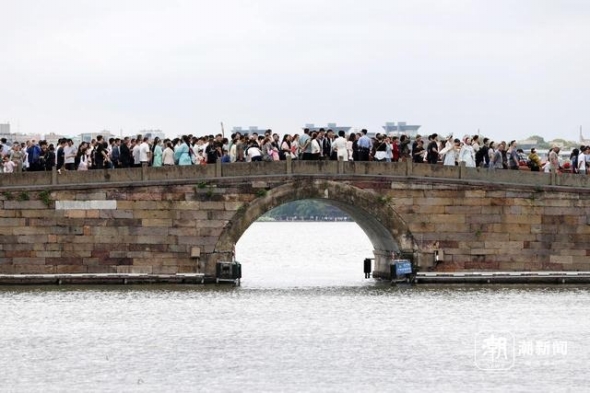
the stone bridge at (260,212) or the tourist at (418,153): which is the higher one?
the tourist at (418,153)

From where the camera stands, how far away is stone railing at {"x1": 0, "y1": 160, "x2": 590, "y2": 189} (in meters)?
47.2

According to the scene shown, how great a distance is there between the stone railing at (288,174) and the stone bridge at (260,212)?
28mm

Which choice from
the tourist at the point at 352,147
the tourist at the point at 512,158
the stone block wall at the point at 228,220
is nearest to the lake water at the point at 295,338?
the stone block wall at the point at 228,220

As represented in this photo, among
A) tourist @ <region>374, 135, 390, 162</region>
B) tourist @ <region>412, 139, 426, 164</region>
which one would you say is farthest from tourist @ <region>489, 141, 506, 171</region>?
tourist @ <region>374, 135, 390, 162</region>

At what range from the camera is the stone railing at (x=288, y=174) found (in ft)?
155

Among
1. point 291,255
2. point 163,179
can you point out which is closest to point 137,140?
point 163,179

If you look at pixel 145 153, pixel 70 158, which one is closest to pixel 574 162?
pixel 145 153

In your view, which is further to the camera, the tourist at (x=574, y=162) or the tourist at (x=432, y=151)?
the tourist at (x=574, y=162)

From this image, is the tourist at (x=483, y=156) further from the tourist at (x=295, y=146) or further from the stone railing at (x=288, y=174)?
the tourist at (x=295, y=146)

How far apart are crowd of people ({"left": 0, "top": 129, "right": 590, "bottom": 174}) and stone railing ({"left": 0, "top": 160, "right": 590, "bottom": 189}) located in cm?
43

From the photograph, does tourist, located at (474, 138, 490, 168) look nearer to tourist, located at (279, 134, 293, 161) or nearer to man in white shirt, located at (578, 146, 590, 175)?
man in white shirt, located at (578, 146, 590, 175)

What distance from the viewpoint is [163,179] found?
47375 millimetres

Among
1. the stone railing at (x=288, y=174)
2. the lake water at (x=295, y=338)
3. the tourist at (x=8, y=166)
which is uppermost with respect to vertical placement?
the tourist at (x=8, y=166)

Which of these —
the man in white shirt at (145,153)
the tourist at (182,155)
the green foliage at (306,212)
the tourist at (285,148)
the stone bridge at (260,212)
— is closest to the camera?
the stone bridge at (260,212)
